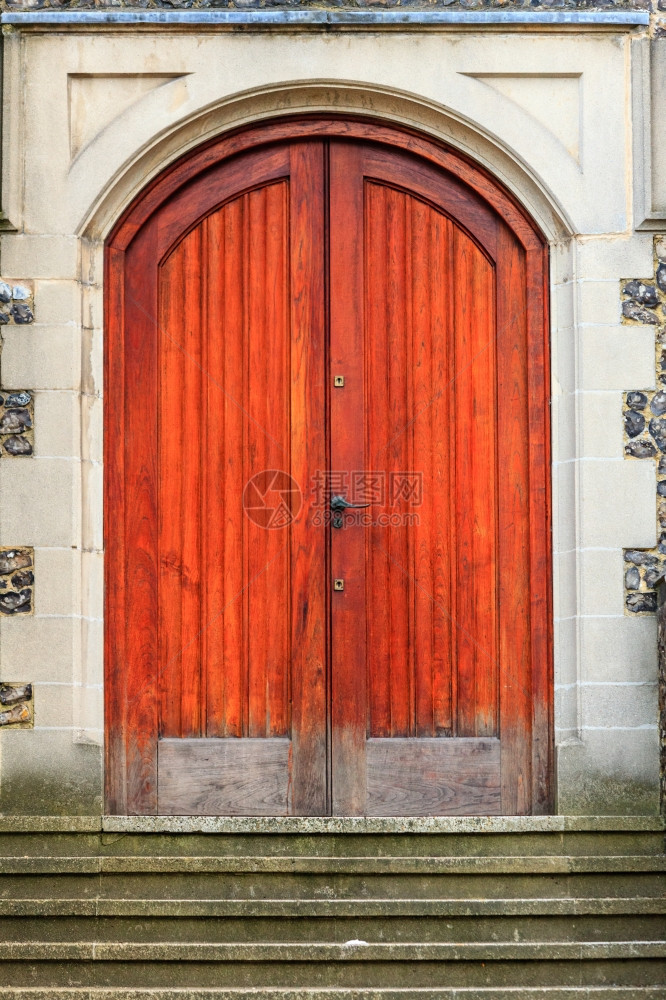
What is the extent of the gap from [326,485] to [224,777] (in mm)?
1201

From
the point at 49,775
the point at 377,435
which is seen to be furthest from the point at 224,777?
the point at 377,435

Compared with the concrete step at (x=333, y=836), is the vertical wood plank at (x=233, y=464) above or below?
above

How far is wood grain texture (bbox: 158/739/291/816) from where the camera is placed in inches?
197

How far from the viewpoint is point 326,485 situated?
5.12m

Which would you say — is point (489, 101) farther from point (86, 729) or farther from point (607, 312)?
point (86, 729)

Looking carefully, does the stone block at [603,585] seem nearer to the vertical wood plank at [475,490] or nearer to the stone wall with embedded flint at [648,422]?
the stone wall with embedded flint at [648,422]

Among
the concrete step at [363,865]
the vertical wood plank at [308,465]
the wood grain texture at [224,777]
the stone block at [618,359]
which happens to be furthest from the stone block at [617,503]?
the wood grain texture at [224,777]

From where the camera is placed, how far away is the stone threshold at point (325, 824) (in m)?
4.71

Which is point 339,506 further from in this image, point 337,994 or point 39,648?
point 337,994

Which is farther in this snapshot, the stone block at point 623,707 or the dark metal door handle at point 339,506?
the dark metal door handle at point 339,506

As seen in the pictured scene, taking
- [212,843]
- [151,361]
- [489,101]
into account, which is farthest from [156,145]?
[212,843]

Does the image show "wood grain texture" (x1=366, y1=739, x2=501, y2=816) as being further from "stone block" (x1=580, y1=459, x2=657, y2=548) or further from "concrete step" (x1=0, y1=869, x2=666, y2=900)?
"stone block" (x1=580, y1=459, x2=657, y2=548)

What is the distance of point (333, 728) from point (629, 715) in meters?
1.13

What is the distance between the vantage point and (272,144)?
5.20 meters
